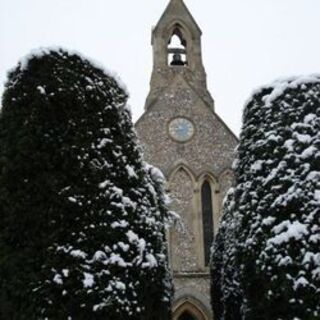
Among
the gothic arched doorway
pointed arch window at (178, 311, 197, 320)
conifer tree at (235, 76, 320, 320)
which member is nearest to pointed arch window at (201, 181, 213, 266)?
the gothic arched doorway

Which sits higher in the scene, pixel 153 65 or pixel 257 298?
pixel 153 65

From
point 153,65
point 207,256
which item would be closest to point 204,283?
point 207,256

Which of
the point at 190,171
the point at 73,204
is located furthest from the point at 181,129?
the point at 73,204

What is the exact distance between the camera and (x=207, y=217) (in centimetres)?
2156

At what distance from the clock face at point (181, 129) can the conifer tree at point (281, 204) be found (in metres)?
12.5

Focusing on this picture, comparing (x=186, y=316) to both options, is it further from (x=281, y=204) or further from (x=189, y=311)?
(x=281, y=204)

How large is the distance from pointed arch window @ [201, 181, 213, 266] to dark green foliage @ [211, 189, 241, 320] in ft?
22.9

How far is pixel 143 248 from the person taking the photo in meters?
8.02

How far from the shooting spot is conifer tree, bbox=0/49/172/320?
7.55 m

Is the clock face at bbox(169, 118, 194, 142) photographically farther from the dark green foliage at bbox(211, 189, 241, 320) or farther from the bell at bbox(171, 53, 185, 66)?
the dark green foliage at bbox(211, 189, 241, 320)

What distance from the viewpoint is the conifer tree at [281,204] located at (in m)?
8.04

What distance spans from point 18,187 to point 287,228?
135 inches

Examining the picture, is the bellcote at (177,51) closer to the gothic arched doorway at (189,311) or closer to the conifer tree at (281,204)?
the gothic arched doorway at (189,311)

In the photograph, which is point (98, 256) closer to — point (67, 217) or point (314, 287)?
point (67, 217)
